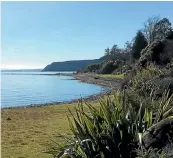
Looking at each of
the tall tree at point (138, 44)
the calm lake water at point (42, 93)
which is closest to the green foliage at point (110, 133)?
the calm lake water at point (42, 93)

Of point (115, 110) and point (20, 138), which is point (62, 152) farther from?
point (20, 138)

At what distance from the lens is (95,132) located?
6.11 m

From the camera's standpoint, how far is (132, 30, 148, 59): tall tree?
78.4 meters

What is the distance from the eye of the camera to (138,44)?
260 ft

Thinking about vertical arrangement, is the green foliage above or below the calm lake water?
above

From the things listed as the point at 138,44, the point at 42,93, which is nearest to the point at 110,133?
the point at 42,93

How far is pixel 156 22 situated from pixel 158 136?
87.6m

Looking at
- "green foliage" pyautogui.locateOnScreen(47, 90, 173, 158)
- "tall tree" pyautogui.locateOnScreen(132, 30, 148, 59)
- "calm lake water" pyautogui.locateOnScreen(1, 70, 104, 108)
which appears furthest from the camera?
"tall tree" pyautogui.locateOnScreen(132, 30, 148, 59)

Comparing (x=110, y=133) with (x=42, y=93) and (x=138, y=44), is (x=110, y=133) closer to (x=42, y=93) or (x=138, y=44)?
(x=42, y=93)

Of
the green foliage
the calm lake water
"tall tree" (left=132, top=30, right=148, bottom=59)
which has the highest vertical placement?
"tall tree" (left=132, top=30, right=148, bottom=59)

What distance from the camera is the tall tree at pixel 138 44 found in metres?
78.4

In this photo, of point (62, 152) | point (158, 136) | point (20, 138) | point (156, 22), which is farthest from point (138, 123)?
point (156, 22)

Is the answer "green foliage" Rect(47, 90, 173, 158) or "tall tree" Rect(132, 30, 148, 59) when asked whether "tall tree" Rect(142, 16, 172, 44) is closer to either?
"tall tree" Rect(132, 30, 148, 59)

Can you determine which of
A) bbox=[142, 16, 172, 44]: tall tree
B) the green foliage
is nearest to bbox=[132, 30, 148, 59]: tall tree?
bbox=[142, 16, 172, 44]: tall tree
